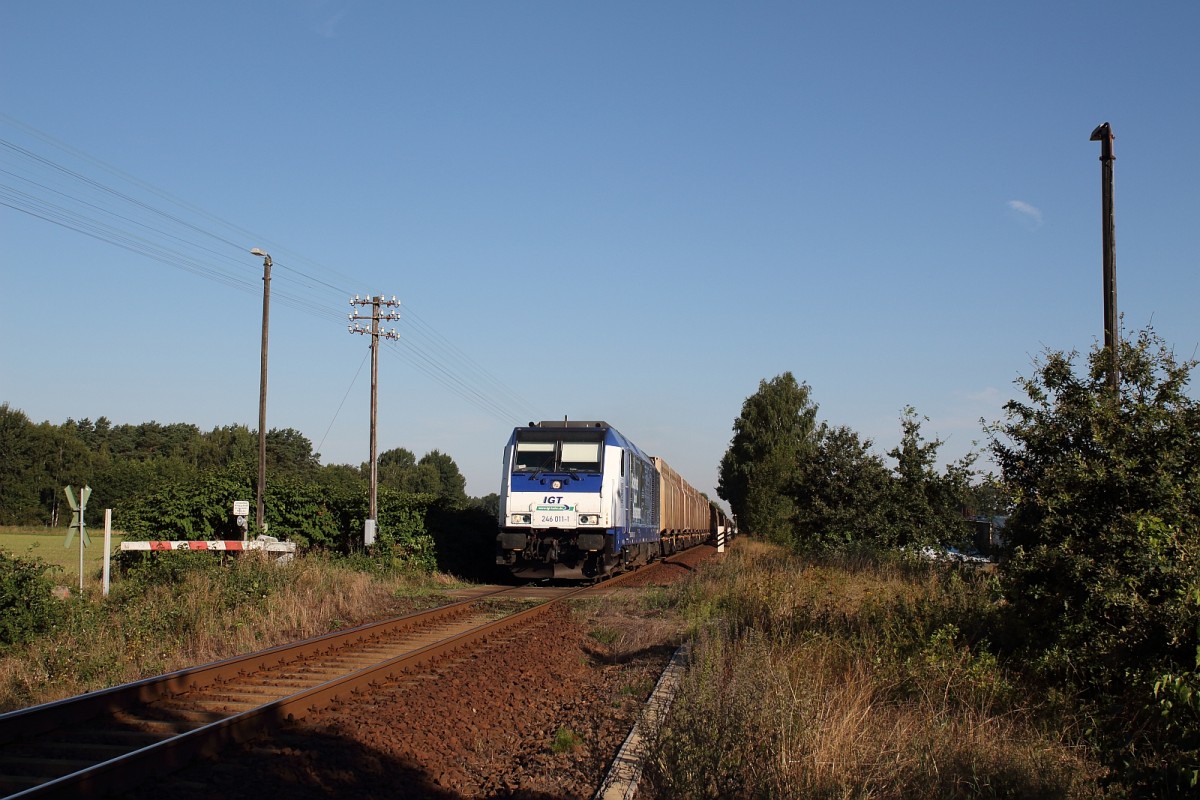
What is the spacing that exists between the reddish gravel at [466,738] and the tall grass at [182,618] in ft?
10.0

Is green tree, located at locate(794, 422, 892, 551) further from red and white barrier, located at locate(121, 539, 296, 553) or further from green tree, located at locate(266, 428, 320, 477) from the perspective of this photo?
green tree, located at locate(266, 428, 320, 477)

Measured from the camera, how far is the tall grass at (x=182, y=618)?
9711 millimetres

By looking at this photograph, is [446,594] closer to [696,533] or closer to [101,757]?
[101,757]

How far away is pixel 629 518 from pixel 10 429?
76.9 m

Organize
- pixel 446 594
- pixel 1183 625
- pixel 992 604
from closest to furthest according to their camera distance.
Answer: pixel 1183 625 → pixel 992 604 → pixel 446 594

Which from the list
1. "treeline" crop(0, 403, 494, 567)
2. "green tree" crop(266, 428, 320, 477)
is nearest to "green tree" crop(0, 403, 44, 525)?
"treeline" crop(0, 403, 494, 567)

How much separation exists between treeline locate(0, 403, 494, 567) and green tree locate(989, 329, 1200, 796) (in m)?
16.2

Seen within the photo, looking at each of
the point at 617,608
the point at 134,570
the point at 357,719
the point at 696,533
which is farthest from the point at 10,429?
the point at 357,719

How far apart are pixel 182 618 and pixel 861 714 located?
8.86 m

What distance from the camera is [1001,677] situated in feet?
27.4

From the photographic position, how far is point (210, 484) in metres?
22.3

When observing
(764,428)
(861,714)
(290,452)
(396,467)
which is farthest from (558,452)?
(396,467)

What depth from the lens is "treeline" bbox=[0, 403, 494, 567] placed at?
22.1m

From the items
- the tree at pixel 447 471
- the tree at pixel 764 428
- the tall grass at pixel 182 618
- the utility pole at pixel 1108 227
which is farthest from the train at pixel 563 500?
the tree at pixel 447 471
